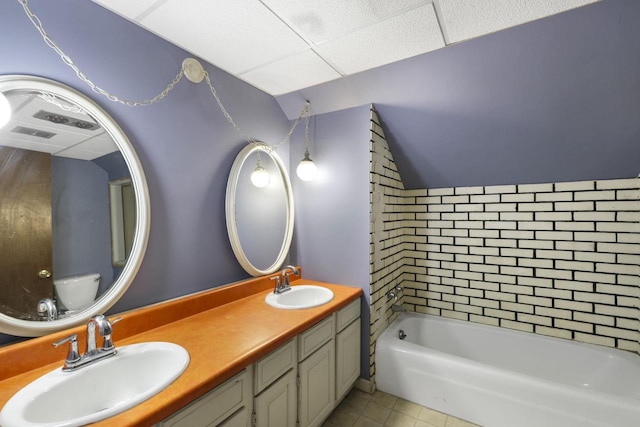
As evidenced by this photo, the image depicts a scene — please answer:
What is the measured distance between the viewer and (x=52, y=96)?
1156mm

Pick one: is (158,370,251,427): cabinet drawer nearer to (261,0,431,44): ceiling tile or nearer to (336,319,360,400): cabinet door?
(336,319,360,400): cabinet door

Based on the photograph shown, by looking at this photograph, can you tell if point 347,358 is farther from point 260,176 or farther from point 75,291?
point 75,291

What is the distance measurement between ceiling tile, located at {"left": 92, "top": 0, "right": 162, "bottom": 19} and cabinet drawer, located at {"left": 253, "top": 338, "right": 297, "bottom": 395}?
5.80 ft

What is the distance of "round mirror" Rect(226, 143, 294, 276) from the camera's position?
74.8 inches

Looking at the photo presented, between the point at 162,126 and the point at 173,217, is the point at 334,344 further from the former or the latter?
the point at 162,126

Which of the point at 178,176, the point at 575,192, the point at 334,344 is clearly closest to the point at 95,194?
the point at 178,176

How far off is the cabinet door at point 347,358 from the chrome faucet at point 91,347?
1.26 meters

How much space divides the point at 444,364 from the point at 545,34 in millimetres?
2070

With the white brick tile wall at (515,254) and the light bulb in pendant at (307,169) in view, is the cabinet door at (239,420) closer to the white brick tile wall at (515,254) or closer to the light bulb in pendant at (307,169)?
the white brick tile wall at (515,254)

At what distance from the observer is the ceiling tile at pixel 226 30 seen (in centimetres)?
133

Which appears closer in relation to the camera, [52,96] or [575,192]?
[52,96]

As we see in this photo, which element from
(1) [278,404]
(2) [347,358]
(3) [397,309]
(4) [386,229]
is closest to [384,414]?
(2) [347,358]

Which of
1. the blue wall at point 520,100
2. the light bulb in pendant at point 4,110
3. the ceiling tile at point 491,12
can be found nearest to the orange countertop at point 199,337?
the light bulb in pendant at point 4,110

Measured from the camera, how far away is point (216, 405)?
1.05 metres
